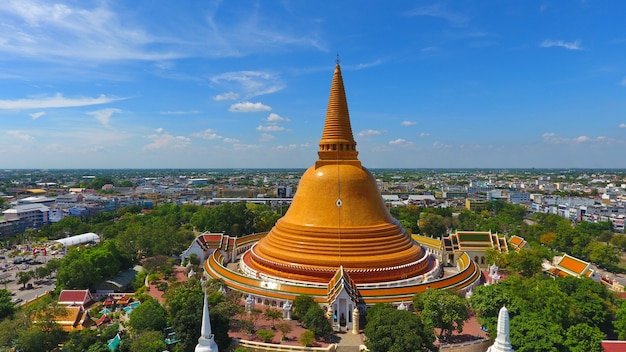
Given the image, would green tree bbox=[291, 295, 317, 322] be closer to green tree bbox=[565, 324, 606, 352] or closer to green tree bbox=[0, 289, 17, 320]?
green tree bbox=[565, 324, 606, 352]

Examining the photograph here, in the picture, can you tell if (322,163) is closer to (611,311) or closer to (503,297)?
(503,297)

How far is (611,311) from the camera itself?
29281mm

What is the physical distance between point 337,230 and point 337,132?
37.9 ft

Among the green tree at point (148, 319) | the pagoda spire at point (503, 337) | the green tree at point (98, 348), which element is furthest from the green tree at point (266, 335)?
the pagoda spire at point (503, 337)

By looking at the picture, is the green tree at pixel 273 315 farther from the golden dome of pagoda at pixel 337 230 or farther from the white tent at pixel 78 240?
the white tent at pixel 78 240

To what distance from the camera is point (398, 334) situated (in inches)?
868

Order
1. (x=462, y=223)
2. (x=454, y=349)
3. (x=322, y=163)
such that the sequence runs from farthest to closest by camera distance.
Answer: (x=462, y=223) → (x=322, y=163) → (x=454, y=349)

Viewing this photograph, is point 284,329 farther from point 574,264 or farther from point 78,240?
point 78,240

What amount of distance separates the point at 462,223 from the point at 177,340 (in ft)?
225

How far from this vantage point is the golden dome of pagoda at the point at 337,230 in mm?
34906

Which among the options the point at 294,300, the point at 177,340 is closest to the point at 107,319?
the point at 177,340

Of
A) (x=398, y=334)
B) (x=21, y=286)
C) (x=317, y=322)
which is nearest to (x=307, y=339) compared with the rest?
(x=317, y=322)

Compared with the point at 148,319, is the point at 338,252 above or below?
above

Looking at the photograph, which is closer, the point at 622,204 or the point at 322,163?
the point at 322,163
